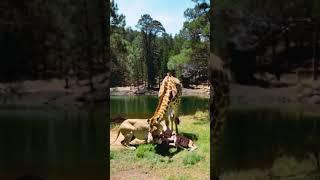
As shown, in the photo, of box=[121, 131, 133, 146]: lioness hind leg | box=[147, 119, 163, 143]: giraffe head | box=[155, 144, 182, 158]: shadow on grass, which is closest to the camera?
box=[155, 144, 182, 158]: shadow on grass

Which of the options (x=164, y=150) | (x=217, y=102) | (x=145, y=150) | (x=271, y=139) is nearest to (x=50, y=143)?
(x=217, y=102)

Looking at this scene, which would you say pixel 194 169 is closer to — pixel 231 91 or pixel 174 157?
pixel 174 157

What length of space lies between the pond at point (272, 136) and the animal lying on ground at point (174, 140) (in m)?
4.45

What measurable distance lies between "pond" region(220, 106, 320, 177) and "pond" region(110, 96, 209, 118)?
7.21 metres

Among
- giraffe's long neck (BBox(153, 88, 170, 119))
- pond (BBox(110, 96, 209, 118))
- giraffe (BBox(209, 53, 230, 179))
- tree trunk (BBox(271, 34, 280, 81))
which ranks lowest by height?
pond (BBox(110, 96, 209, 118))

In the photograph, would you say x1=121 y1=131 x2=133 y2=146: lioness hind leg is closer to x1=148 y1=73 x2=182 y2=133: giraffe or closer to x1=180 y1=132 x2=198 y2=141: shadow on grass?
x1=148 y1=73 x2=182 y2=133: giraffe

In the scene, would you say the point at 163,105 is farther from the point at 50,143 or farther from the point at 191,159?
the point at 50,143

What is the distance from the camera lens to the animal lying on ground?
8516 millimetres

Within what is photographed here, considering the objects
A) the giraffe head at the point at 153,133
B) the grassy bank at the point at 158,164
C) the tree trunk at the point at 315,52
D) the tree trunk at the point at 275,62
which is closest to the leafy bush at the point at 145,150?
the grassy bank at the point at 158,164

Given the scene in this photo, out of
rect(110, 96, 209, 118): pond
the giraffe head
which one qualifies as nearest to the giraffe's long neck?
the giraffe head

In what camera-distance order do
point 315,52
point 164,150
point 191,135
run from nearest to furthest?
point 315,52
point 164,150
point 191,135

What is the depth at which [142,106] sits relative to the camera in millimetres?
12867

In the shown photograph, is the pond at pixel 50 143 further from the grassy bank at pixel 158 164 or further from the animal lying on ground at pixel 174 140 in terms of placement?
the animal lying on ground at pixel 174 140

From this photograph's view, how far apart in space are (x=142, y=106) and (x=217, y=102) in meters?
8.82
